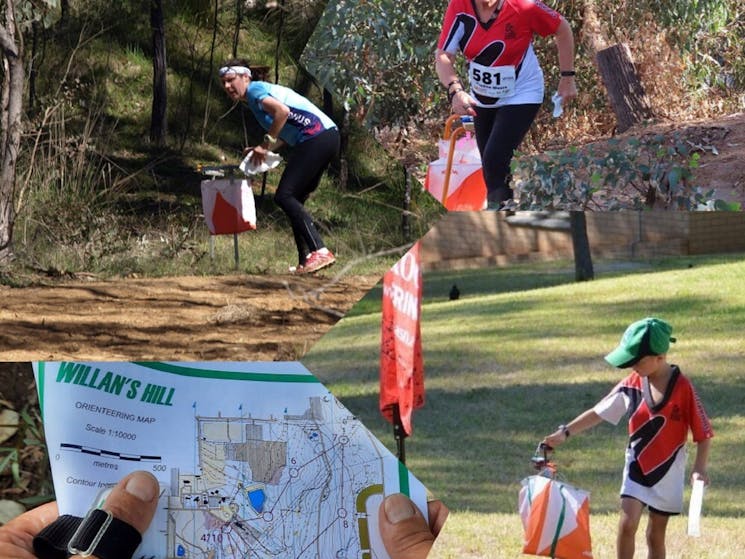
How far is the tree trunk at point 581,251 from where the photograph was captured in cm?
488

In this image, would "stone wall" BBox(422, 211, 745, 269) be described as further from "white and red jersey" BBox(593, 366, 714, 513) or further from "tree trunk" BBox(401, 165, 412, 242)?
"white and red jersey" BBox(593, 366, 714, 513)

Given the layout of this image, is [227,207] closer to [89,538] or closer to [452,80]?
[452,80]

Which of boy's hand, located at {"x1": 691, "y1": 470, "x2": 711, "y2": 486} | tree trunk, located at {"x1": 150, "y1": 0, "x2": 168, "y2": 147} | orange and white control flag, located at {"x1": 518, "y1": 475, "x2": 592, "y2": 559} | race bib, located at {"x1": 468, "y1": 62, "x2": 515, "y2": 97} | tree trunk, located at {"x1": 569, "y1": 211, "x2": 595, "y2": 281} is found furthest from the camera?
tree trunk, located at {"x1": 150, "y1": 0, "x2": 168, "y2": 147}

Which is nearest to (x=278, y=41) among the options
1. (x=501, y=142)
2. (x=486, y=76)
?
(x=486, y=76)

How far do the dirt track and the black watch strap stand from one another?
63 centimetres

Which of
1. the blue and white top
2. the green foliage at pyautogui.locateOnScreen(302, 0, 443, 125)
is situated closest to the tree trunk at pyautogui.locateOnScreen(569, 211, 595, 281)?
the green foliage at pyautogui.locateOnScreen(302, 0, 443, 125)

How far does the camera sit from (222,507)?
5.41 metres

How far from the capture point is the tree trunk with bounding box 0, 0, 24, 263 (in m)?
5.30

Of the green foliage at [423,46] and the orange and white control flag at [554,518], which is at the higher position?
the green foliage at [423,46]

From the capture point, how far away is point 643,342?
15.5ft

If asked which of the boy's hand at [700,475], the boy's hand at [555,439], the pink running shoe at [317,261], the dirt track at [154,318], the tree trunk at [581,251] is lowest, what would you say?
the boy's hand at [700,475]

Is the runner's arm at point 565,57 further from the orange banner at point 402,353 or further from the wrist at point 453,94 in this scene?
the orange banner at point 402,353

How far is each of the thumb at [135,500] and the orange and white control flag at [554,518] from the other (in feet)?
4.82

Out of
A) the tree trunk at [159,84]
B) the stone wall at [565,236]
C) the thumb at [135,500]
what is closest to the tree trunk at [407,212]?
the stone wall at [565,236]
